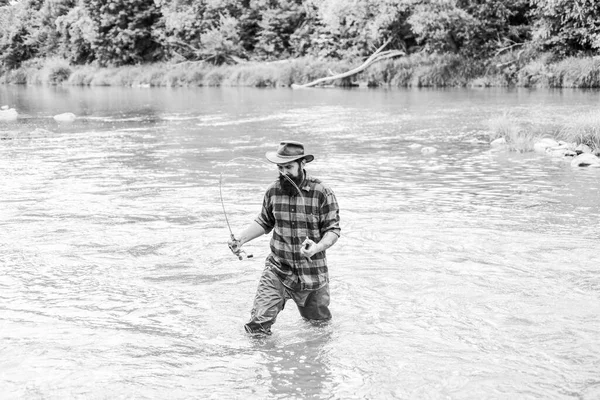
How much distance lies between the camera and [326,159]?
15328 mm

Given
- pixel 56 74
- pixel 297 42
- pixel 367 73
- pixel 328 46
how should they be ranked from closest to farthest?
pixel 367 73
pixel 328 46
pixel 297 42
pixel 56 74

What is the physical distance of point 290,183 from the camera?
547 centimetres

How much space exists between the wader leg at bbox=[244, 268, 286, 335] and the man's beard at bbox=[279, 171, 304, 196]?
22.8 inches

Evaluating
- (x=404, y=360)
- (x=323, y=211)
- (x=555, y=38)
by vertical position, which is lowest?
(x=404, y=360)

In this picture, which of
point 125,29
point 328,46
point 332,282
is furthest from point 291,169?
point 125,29

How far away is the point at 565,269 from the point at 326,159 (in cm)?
825

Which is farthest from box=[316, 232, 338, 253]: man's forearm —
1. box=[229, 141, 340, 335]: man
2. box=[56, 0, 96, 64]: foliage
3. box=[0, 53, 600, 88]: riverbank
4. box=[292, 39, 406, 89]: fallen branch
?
box=[56, 0, 96, 64]: foliage

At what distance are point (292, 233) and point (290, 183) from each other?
1.11 ft

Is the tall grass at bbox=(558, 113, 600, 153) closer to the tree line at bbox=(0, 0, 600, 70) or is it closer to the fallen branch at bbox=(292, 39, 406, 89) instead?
the tree line at bbox=(0, 0, 600, 70)

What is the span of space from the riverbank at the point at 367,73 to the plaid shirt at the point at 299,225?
27937 mm

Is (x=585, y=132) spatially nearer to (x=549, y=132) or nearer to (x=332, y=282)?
(x=549, y=132)

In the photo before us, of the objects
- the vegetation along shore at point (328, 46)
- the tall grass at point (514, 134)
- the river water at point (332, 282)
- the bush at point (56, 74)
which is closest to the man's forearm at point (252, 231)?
the river water at point (332, 282)

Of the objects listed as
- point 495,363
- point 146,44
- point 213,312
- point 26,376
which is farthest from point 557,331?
point 146,44

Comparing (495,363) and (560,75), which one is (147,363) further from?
(560,75)
